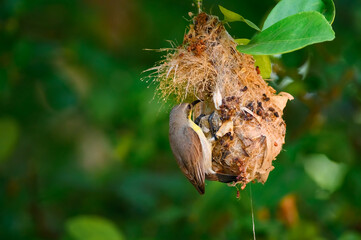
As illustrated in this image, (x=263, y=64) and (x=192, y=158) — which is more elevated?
(x=263, y=64)

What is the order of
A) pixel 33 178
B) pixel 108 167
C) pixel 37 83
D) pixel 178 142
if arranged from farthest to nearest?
pixel 108 167 < pixel 33 178 < pixel 37 83 < pixel 178 142

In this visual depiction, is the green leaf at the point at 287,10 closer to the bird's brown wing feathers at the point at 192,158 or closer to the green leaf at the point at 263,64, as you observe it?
the green leaf at the point at 263,64

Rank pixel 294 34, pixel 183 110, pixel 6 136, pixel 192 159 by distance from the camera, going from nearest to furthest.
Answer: pixel 294 34 → pixel 192 159 → pixel 183 110 → pixel 6 136

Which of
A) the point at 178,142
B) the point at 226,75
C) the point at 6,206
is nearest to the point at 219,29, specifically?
the point at 226,75

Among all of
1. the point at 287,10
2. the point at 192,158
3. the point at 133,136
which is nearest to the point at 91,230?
the point at 133,136

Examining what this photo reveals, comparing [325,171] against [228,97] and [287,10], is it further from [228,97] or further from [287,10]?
[287,10]

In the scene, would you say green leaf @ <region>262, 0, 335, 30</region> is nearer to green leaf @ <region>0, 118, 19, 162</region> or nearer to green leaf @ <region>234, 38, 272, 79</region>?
green leaf @ <region>234, 38, 272, 79</region>

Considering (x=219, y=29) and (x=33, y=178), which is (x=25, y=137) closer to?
(x=33, y=178)

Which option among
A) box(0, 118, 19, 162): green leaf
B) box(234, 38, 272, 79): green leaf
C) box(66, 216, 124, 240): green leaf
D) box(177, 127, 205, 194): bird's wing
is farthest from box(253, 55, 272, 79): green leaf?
box(0, 118, 19, 162): green leaf
